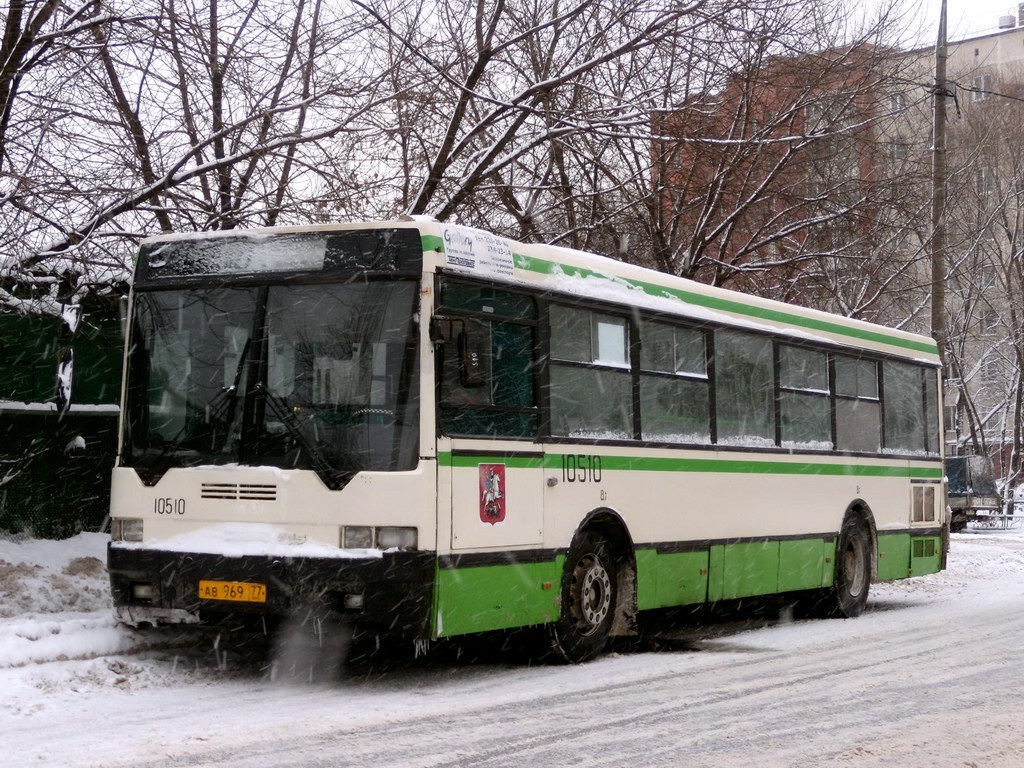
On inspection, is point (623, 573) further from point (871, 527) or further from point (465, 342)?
point (871, 527)

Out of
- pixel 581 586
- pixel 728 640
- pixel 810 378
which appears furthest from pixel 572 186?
pixel 581 586

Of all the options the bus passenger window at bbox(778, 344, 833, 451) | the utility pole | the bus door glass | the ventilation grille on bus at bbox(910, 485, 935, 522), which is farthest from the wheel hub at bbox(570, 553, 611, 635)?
the utility pole

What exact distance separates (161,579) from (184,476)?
0.67 metres

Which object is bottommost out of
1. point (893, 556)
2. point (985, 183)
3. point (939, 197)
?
point (893, 556)

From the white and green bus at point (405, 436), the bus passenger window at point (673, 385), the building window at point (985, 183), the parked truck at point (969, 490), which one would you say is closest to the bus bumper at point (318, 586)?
the white and green bus at point (405, 436)

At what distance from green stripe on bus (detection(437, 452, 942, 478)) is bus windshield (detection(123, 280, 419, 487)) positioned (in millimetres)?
572

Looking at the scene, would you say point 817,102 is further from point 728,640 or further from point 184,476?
point 184,476

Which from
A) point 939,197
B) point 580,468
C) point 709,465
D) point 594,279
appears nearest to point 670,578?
point 709,465

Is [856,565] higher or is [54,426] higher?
[54,426]

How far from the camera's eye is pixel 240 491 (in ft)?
29.6

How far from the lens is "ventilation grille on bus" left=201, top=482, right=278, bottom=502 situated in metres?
8.93

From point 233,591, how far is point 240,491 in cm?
63

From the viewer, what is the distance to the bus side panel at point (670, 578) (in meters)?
11.0

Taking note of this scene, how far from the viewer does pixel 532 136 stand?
46.3 ft
